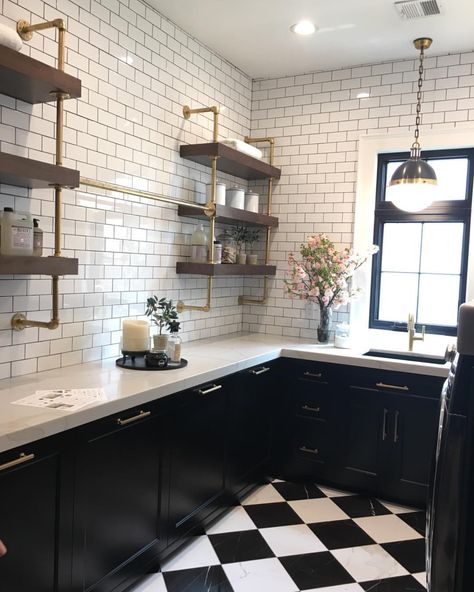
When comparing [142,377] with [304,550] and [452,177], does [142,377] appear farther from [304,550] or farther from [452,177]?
[452,177]

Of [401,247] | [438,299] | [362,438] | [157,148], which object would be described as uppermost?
[157,148]

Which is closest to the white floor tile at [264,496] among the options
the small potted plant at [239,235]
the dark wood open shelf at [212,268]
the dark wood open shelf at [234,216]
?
the dark wood open shelf at [212,268]

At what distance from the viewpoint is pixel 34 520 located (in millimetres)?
1712

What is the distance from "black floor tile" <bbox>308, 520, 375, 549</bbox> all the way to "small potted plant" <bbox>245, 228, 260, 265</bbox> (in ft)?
5.94

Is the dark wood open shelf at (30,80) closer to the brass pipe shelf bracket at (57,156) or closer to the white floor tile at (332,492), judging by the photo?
the brass pipe shelf bracket at (57,156)

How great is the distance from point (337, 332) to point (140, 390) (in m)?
1.79

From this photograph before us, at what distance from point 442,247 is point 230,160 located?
63.5 inches

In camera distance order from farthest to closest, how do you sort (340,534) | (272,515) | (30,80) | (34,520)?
1. (272,515)
2. (340,534)
3. (30,80)
4. (34,520)

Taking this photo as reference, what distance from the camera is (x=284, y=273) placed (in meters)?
4.12

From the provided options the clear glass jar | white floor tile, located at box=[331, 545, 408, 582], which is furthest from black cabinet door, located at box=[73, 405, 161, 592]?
white floor tile, located at box=[331, 545, 408, 582]

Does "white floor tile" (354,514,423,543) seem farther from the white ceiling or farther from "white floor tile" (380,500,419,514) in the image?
the white ceiling

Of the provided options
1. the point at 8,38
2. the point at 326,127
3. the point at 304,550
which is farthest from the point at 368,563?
the point at 326,127

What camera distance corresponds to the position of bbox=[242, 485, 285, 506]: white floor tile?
3.19 meters

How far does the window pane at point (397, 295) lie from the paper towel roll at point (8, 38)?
2.86 m
